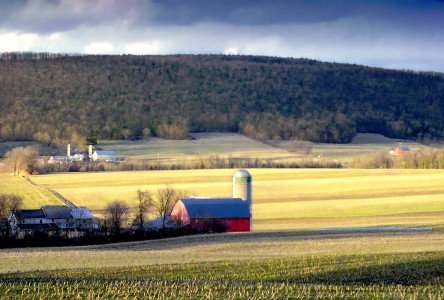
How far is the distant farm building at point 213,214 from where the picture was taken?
2094 inches

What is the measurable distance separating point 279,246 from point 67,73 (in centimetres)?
11036

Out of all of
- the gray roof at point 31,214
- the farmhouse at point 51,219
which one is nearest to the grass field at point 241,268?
the farmhouse at point 51,219

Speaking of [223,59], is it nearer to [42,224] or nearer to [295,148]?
[295,148]

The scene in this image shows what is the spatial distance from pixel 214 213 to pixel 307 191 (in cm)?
1856

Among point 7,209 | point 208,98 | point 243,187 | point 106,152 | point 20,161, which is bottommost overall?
point 7,209

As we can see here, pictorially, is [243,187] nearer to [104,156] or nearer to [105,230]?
[105,230]

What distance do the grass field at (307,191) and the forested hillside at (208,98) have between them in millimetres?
32078

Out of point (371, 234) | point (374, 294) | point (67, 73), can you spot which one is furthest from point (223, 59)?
point (374, 294)

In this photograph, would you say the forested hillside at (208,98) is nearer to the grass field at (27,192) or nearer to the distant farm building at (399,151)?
the distant farm building at (399,151)

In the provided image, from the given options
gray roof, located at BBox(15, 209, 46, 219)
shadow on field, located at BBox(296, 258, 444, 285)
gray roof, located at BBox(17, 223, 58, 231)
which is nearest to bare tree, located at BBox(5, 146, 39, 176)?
gray roof, located at BBox(15, 209, 46, 219)

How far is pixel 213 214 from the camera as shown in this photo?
178ft

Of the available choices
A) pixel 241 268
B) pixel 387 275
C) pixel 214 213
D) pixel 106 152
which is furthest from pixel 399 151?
pixel 387 275

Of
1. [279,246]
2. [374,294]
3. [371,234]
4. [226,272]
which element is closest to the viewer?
[374,294]

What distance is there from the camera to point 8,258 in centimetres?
3753
